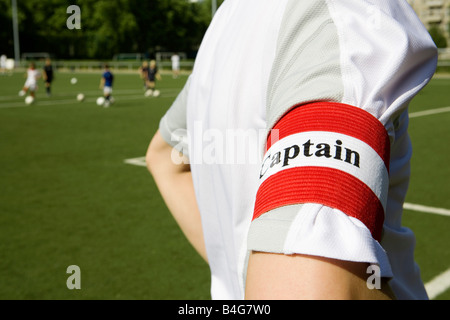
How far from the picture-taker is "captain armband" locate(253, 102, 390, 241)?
602 mm

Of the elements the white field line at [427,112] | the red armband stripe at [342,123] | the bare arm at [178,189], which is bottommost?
the white field line at [427,112]

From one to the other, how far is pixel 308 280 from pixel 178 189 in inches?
35.4

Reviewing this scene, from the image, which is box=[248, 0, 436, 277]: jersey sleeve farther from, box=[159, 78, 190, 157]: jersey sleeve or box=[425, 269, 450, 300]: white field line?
box=[425, 269, 450, 300]: white field line

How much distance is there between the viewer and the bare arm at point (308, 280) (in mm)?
555

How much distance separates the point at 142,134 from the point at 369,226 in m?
12.0

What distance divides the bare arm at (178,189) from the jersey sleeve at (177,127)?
4 cm

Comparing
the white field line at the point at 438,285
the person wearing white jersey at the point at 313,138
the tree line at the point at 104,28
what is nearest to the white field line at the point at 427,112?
the white field line at the point at 438,285

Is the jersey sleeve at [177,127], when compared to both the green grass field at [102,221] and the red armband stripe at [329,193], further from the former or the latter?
the green grass field at [102,221]

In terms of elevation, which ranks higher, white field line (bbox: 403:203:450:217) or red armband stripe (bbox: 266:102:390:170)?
red armband stripe (bbox: 266:102:390:170)

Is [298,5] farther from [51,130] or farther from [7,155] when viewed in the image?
[51,130]

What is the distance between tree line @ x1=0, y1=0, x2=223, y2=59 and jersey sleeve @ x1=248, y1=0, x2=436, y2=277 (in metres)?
65.2

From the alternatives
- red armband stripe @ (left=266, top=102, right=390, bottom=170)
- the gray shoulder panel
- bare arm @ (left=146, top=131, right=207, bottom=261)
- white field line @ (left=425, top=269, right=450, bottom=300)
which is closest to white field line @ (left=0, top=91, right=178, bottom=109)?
white field line @ (left=425, top=269, right=450, bottom=300)

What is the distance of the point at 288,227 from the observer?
0.59m
